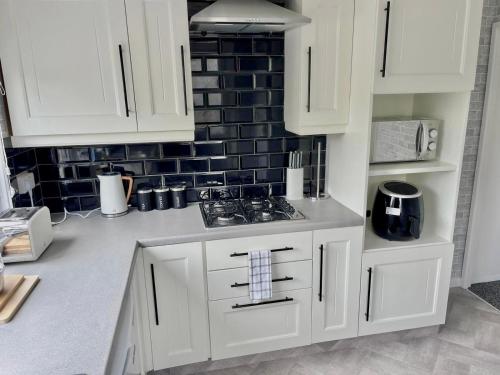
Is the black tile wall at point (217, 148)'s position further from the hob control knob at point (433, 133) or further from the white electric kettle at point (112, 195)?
the hob control knob at point (433, 133)

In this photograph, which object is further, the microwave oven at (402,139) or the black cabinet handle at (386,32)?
the microwave oven at (402,139)

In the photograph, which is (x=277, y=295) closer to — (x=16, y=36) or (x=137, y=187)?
(x=137, y=187)

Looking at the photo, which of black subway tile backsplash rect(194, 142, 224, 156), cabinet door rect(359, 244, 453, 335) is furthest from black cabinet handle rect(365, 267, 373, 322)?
black subway tile backsplash rect(194, 142, 224, 156)

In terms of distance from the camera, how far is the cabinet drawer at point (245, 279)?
1.95 m

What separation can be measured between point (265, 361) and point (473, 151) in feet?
→ 6.54

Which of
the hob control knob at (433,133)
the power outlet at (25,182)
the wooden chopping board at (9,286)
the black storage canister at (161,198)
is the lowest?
the wooden chopping board at (9,286)

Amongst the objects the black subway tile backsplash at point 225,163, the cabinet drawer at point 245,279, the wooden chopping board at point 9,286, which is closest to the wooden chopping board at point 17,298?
the wooden chopping board at point 9,286

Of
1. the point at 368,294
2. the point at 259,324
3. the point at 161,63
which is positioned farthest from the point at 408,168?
the point at 161,63

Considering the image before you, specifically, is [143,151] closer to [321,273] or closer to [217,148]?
[217,148]

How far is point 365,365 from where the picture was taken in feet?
7.23

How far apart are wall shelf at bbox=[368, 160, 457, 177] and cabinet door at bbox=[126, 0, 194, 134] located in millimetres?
999

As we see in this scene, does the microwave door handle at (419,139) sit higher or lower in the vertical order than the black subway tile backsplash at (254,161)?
higher

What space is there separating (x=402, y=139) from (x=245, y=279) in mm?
1121

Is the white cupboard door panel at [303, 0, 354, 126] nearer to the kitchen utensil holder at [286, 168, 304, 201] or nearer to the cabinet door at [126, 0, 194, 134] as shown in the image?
the kitchen utensil holder at [286, 168, 304, 201]
